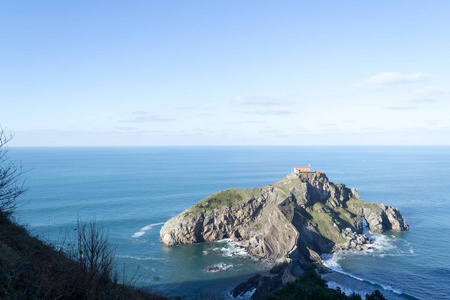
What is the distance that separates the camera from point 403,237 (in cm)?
7675

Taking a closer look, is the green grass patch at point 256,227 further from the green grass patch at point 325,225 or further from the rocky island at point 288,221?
the green grass patch at point 325,225

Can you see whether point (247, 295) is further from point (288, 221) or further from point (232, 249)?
point (288, 221)

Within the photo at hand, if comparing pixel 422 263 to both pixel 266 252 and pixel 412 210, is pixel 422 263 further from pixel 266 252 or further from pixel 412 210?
pixel 412 210

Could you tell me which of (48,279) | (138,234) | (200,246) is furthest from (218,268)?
(48,279)

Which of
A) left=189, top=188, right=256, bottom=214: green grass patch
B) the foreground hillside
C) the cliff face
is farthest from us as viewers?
left=189, top=188, right=256, bottom=214: green grass patch

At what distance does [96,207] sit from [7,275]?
100.0 metres

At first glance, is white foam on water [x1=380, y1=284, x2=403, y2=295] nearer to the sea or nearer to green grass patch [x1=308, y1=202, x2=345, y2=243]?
the sea

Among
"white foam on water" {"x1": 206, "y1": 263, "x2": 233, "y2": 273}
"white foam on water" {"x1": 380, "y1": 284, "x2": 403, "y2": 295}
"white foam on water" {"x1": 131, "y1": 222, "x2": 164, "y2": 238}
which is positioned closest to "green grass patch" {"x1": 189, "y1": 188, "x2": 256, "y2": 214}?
"white foam on water" {"x1": 131, "y1": 222, "x2": 164, "y2": 238}

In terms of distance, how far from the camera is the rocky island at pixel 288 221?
66.9m

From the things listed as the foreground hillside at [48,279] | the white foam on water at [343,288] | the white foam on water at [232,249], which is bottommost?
the white foam on water at [232,249]

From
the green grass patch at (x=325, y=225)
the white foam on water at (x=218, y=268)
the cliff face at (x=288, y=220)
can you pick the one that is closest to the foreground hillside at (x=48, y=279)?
the white foam on water at (x=218, y=268)

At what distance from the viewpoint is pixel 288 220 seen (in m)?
69.4

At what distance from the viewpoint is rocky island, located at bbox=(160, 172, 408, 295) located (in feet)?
220

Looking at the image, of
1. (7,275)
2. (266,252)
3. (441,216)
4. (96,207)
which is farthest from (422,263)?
(96,207)
